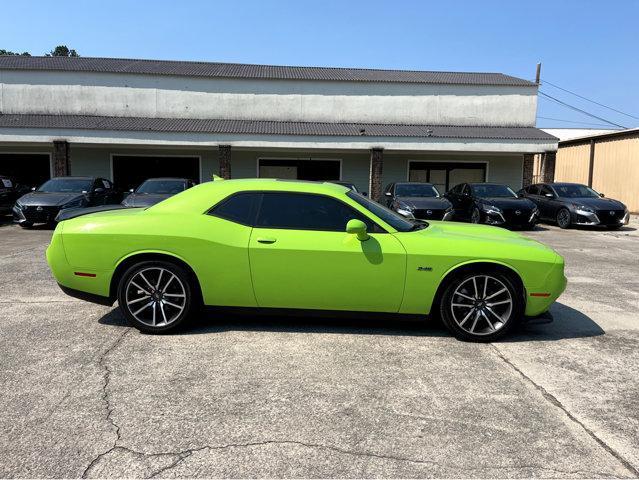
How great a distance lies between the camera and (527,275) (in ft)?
14.8

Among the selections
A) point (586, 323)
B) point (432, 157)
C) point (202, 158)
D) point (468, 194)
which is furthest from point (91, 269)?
point (432, 157)

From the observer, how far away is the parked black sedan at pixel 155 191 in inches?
497

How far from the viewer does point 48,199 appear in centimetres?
1338

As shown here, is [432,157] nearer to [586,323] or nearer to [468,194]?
[468,194]

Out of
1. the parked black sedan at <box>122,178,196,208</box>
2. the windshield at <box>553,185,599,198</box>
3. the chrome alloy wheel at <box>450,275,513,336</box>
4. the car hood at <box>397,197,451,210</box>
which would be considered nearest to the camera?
the chrome alloy wheel at <box>450,275,513,336</box>

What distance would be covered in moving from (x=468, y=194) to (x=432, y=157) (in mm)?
6796

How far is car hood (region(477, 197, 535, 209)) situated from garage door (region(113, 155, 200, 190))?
12.4 m

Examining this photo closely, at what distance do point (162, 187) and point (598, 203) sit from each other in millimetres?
13037

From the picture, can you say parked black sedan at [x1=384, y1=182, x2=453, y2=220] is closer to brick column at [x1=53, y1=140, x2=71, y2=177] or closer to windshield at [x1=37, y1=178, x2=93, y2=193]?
windshield at [x1=37, y1=178, x2=93, y2=193]

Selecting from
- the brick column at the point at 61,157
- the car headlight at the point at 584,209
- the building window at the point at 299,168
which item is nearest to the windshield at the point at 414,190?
the car headlight at the point at 584,209

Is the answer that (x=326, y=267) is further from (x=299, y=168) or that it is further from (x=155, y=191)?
(x=299, y=168)

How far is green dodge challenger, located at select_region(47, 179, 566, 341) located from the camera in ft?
14.7

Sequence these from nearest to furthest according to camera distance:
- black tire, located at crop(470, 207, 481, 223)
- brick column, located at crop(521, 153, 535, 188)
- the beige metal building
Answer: black tire, located at crop(470, 207, 481, 223), the beige metal building, brick column, located at crop(521, 153, 535, 188)

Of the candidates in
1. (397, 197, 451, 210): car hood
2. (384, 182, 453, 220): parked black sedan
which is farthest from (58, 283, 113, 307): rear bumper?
(397, 197, 451, 210): car hood
